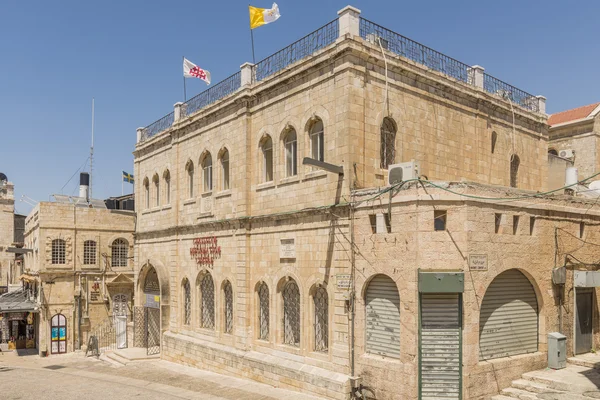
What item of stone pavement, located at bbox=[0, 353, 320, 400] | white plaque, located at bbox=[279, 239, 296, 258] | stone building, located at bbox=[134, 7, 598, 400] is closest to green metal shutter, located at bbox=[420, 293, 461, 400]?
stone building, located at bbox=[134, 7, 598, 400]

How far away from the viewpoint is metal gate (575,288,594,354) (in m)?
16.4

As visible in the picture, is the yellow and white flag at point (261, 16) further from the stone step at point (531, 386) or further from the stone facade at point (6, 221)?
the stone facade at point (6, 221)

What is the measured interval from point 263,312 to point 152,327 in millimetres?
10626

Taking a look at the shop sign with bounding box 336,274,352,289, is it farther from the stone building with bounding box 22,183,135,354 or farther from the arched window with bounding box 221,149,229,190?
the stone building with bounding box 22,183,135,354

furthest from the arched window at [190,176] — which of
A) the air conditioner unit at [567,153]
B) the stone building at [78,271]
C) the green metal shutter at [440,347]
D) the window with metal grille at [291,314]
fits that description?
the air conditioner unit at [567,153]

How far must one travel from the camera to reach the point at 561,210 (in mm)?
15867

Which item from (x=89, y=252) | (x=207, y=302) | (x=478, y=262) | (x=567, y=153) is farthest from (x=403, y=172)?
(x=89, y=252)

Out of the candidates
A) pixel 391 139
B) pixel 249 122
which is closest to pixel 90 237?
pixel 249 122

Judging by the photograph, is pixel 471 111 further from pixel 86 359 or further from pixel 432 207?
pixel 86 359

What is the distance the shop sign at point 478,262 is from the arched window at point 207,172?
12.3 m

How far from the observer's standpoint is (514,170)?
21.9 meters

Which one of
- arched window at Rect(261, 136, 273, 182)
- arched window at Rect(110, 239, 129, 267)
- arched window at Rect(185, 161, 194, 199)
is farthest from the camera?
arched window at Rect(110, 239, 129, 267)

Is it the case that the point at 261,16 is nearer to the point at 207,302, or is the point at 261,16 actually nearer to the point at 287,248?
the point at 287,248

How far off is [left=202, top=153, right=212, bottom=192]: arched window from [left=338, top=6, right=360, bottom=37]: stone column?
9063mm
